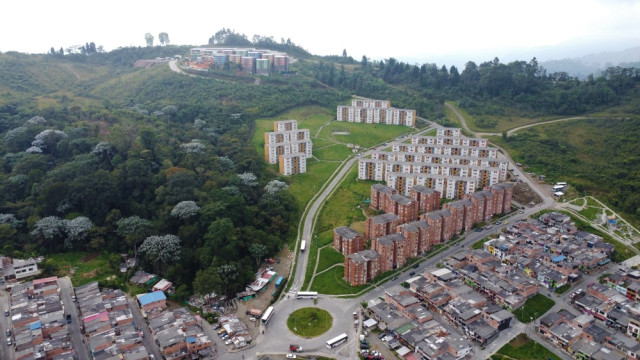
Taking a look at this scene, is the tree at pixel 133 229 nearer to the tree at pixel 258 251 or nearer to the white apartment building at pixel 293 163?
the tree at pixel 258 251

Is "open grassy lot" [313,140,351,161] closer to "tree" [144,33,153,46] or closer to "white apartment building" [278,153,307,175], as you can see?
"white apartment building" [278,153,307,175]

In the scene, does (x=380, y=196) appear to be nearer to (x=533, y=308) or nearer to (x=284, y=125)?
(x=533, y=308)

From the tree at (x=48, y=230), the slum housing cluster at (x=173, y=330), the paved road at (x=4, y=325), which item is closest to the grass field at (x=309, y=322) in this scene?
the slum housing cluster at (x=173, y=330)

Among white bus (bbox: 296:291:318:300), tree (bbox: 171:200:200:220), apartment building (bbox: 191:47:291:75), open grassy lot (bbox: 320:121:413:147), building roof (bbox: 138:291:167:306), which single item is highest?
apartment building (bbox: 191:47:291:75)

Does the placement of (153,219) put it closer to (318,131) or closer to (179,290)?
(179,290)

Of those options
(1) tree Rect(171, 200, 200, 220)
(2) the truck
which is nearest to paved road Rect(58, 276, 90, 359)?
(1) tree Rect(171, 200, 200, 220)

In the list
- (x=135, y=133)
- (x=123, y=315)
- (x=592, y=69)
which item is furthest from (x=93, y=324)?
(x=592, y=69)

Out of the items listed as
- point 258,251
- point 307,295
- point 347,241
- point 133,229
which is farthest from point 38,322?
point 347,241
